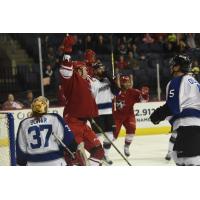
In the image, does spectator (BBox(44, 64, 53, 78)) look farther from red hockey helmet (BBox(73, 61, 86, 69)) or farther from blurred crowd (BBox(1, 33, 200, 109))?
red hockey helmet (BBox(73, 61, 86, 69))

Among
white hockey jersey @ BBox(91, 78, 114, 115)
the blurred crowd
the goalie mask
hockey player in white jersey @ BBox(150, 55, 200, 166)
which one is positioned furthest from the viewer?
white hockey jersey @ BBox(91, 78, 114, 115)

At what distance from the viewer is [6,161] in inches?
200

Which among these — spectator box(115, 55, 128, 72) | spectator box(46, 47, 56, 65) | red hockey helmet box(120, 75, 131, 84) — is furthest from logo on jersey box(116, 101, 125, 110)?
spectator box(46, 47, 56, 65)

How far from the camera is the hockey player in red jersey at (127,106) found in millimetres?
5168

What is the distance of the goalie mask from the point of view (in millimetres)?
4987

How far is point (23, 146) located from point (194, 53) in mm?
1513

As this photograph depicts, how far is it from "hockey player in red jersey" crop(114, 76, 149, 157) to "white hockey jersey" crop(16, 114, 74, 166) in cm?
54

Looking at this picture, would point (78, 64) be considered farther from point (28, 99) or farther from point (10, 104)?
point (10, 104)

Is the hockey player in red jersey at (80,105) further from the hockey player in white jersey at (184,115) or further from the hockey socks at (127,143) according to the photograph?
the hockey player in white jersey at (184,115)

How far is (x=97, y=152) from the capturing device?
203 inches

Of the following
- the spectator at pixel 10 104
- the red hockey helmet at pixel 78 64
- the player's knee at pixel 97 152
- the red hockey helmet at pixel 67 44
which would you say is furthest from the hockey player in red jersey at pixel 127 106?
the spectator at pixel 10 104

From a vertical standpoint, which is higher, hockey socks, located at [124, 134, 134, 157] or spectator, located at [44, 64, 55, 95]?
spectator, located at [44, 64, 55, 95]
